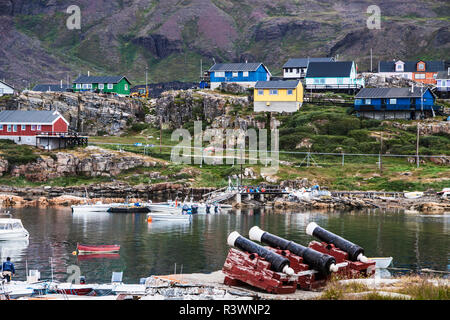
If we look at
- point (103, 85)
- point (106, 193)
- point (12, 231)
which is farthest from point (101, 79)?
point (12, 231)

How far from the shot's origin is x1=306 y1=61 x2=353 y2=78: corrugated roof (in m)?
121

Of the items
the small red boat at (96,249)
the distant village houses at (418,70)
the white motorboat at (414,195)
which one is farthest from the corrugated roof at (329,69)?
the small red boat at (96,249)

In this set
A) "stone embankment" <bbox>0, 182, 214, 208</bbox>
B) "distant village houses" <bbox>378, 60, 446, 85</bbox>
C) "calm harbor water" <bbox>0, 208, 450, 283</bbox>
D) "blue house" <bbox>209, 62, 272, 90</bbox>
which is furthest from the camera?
"distant village houses" <bbox>378, 60, 446, 85</bbox>

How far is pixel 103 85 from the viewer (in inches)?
4862

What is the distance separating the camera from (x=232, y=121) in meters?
104

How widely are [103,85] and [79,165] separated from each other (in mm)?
36998

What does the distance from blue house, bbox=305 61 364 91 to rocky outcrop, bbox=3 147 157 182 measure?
45098mm

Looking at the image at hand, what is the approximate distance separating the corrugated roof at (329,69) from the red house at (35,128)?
52464mm

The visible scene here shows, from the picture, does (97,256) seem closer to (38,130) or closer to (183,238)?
(183,238)

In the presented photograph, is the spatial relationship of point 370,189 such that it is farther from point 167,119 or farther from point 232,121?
point 167,119

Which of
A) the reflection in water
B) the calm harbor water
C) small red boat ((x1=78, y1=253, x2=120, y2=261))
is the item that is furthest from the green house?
small red boat ((x1=78, y1=253, x2=120, y2=261))

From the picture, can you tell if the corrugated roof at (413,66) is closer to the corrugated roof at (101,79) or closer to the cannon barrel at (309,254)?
the corrugated roof at (101,79)

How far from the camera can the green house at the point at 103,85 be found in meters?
123

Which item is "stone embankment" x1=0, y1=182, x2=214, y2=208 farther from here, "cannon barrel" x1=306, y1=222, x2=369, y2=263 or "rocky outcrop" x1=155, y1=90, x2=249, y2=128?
"cannon barrel" x1=306, y1=222, x2=369, y2=263
